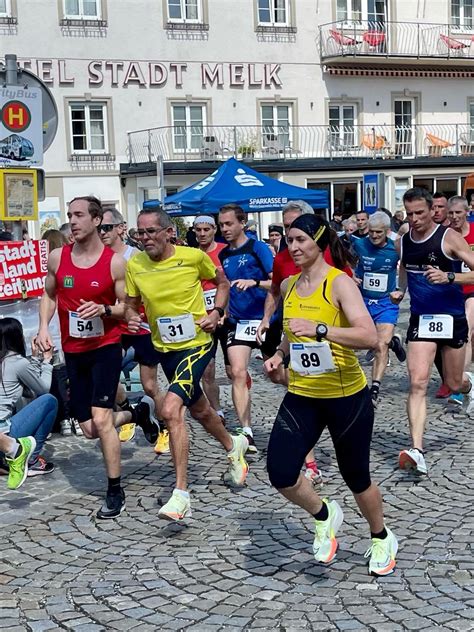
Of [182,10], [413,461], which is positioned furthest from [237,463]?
[182,10]

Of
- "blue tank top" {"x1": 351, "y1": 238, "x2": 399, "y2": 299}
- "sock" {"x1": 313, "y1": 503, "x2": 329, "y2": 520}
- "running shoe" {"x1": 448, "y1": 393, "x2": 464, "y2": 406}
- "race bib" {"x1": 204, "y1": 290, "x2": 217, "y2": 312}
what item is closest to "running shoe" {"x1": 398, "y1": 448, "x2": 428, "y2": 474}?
"sock" {"x1": 313, "y1": 503, "x2": 329, "y2": 520}

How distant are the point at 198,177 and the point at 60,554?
84.6 ft

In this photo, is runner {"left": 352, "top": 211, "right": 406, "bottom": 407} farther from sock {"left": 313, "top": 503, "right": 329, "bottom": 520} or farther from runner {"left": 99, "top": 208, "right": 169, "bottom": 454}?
sock {"left": 313, "top": 503, "right": 329, "bottom": 520}

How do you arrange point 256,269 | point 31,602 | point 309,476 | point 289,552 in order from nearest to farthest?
point 31,602, point 289,552, point 309,476, point 256,269

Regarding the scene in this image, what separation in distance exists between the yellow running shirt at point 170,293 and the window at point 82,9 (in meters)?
25.7

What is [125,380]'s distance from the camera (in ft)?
34.6

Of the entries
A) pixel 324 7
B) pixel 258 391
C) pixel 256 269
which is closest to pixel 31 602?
pixel 256 269

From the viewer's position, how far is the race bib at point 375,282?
10.1 meters

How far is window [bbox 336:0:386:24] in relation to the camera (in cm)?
3381

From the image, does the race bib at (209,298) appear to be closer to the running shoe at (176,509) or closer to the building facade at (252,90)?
the running shoe at (176,509)

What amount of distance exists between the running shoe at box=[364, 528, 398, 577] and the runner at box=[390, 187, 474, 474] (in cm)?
189

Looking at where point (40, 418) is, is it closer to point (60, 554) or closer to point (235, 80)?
point (60, 554)

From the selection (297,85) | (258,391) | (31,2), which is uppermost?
(31,2)

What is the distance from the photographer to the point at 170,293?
20.3ft
